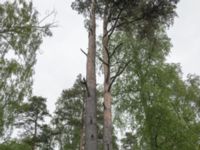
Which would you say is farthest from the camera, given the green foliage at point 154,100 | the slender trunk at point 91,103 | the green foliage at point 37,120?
the green foliage at point 37,120

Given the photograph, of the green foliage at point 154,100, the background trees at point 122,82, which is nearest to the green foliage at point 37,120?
the background trees at point 122,82

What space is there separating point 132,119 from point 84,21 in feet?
22.2

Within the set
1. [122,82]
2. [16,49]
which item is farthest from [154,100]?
[16,49]

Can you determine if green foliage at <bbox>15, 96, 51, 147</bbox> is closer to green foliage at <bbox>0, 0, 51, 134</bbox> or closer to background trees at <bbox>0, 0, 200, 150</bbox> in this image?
background trees at <bbox>0, 0, 200, 150</bbox>

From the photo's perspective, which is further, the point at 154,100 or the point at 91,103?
the point at 154,100

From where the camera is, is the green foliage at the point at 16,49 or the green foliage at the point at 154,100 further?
the green foliage at the point at 154,100

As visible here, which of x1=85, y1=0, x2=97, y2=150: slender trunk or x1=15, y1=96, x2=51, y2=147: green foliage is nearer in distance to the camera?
x1=85, y1=0, x2=97, y2=150: slender trunk

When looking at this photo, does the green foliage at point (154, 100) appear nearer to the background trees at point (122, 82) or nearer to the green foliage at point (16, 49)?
the background trees at point (122, 82)

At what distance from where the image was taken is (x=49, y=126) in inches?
1157

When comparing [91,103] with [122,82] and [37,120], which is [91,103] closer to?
[122,82]

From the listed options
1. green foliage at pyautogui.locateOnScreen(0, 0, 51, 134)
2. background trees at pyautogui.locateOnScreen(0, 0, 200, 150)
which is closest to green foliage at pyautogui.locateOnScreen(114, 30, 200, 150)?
background trees at pyautogui.locateOnScreen(0, 0, 200, 150)

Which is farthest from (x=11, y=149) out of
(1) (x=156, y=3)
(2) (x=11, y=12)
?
(1) (x=156, y=3)

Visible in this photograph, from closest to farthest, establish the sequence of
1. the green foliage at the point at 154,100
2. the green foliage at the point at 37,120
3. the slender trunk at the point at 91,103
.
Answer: the slender trunk at the point at 91,103 < the green foliage at the point at 154,100 < the green foliage at the point at 37,120

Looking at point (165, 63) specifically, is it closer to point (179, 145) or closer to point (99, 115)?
point (179, 145)
